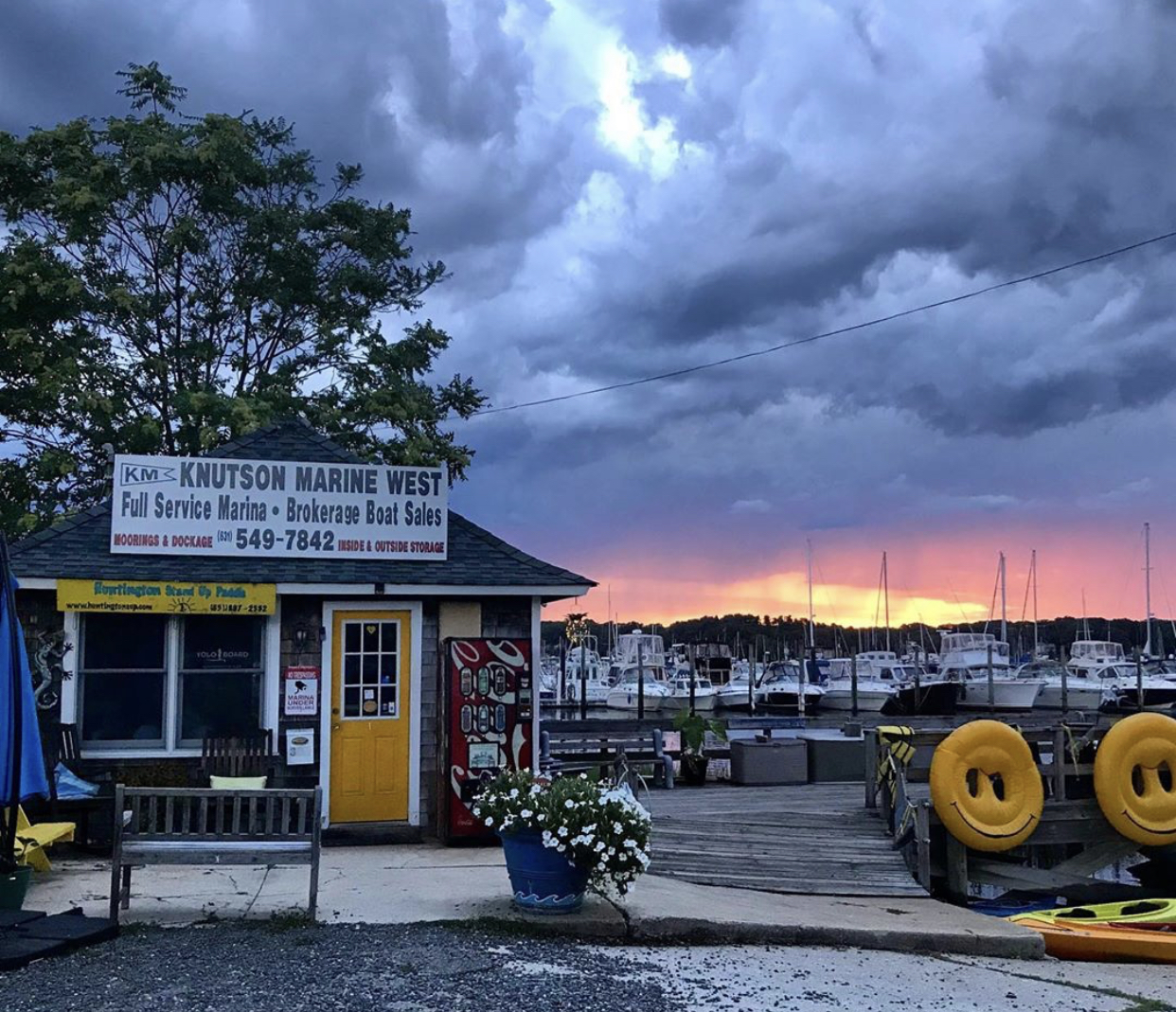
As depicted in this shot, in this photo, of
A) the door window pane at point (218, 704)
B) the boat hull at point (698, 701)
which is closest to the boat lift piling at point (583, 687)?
the boat hull at point (698, 701)

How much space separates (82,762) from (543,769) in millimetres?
4561

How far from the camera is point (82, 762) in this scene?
10500mm

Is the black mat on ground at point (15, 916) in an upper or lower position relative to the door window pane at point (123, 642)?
lower

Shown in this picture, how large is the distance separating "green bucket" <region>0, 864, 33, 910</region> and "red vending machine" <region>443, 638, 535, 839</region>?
163 inches

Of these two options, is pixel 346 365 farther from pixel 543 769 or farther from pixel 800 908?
pixel 800 908

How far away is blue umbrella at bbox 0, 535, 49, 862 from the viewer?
23.4 ft

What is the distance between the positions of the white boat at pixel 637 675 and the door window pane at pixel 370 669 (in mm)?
28844

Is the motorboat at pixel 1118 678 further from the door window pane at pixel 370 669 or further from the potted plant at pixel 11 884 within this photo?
the potted plant at pixel 11 884

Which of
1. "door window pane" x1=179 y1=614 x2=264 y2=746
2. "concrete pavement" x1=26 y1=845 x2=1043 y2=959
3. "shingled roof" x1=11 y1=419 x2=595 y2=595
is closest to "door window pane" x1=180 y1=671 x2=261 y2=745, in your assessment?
"door window pane" x1=179 y1=614 x2=264 y2=746

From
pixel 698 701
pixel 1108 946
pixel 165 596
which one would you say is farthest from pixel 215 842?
pixel 698 701

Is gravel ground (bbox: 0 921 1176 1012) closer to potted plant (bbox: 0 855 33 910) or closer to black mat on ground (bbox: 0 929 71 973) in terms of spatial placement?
black mat on ground (bbox: 0 929 71 973)

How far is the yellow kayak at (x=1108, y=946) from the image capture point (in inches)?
370

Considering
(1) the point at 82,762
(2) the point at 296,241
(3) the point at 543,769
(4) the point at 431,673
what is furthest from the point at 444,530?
(2) the point at 296,241

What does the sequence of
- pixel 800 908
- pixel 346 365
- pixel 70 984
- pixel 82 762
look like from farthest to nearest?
pixel 346 365 → pixel 82 762 → pixel 800 908 → pixel 70 984
